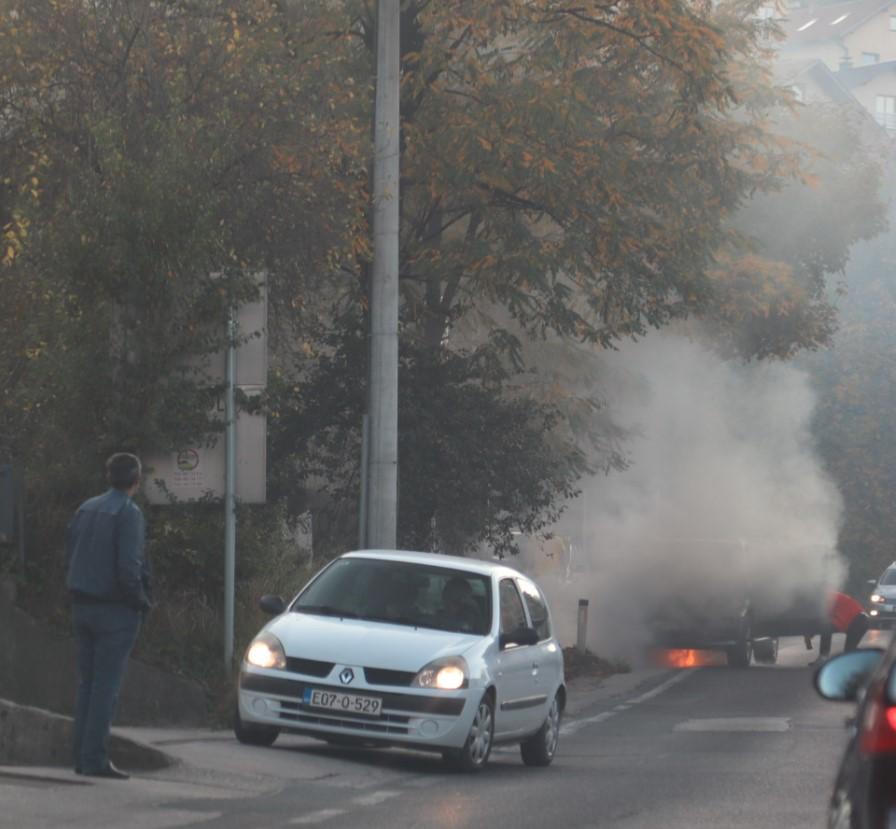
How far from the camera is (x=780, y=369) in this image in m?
54.4

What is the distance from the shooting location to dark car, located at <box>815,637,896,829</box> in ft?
16.9

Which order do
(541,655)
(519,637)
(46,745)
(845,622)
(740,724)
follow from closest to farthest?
(46,745)
(519,637)
(541,655)
(740,724)
(845,622)

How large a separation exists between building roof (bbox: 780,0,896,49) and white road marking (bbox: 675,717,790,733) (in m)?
110

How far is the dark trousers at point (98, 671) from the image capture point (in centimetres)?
1117

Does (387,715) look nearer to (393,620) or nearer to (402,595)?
(393,620)

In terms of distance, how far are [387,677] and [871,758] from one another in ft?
27.2

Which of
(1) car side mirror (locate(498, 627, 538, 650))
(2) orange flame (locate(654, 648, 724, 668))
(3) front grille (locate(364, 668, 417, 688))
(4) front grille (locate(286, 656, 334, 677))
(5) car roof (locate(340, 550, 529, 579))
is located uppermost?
(5) car roof (locate(340, 550, 529, 579))

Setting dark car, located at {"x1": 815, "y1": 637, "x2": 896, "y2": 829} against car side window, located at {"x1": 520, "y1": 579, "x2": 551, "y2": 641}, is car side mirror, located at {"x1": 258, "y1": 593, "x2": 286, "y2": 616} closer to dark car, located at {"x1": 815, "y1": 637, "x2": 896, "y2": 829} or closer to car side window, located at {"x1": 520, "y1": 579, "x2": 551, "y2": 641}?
car side window, located at {"x1": 520, "y1": 579, "x2": 551, "y2": 641}

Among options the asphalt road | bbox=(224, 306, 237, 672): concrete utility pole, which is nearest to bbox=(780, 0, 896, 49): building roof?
bbox=(224, 306, 237, 672): concrete utility pole

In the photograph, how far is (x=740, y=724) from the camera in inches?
768

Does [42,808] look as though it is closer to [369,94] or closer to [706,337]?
[369,94]

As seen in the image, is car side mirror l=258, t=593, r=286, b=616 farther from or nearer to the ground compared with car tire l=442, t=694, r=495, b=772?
farther from the ground

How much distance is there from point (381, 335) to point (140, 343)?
3.20 m

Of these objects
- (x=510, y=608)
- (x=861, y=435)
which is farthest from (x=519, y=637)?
(x=861, y=435)
